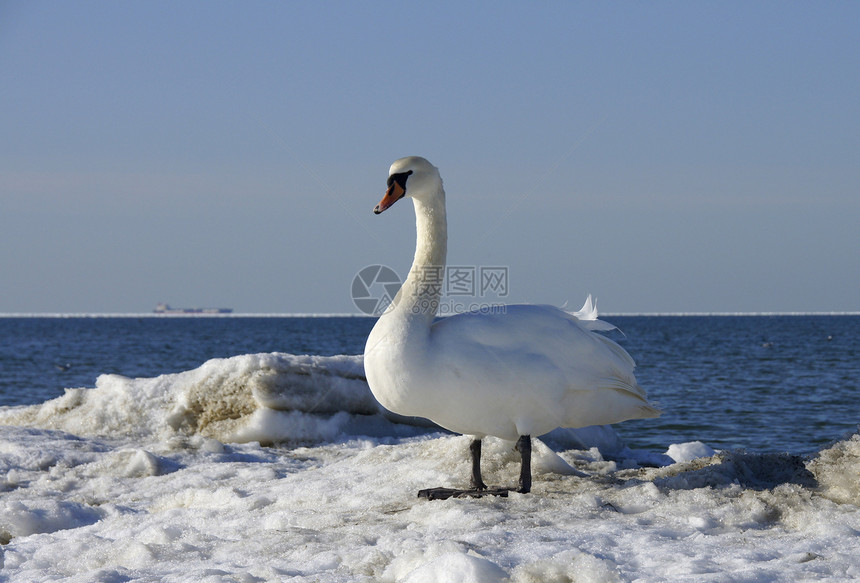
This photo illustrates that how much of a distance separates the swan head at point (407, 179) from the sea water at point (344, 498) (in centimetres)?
185

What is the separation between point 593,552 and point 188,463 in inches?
177

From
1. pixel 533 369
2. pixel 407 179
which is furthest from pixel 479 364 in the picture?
pixel 407 179

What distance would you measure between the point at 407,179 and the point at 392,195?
0.14 meters

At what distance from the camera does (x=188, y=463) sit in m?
7.36

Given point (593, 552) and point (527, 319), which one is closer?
point (593, 552)

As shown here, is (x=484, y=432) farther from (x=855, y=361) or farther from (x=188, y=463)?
(x=855, y=361)

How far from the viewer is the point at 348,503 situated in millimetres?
5434

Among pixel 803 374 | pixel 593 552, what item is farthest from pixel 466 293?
pixel 803 374

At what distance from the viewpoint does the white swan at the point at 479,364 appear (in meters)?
5.09

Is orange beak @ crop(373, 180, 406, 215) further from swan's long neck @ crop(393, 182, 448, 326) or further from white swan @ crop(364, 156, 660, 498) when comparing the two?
swan's long neck @ crop(393, 182, 448, 326)

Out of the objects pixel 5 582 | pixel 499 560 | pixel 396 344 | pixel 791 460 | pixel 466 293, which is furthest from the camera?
pixel 466 293

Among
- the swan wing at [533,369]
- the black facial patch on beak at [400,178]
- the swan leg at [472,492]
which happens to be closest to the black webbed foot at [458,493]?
the swan leg at [472,492]

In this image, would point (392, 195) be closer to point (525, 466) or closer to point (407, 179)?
point (407, 179)

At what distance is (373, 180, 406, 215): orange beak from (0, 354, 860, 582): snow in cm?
183
